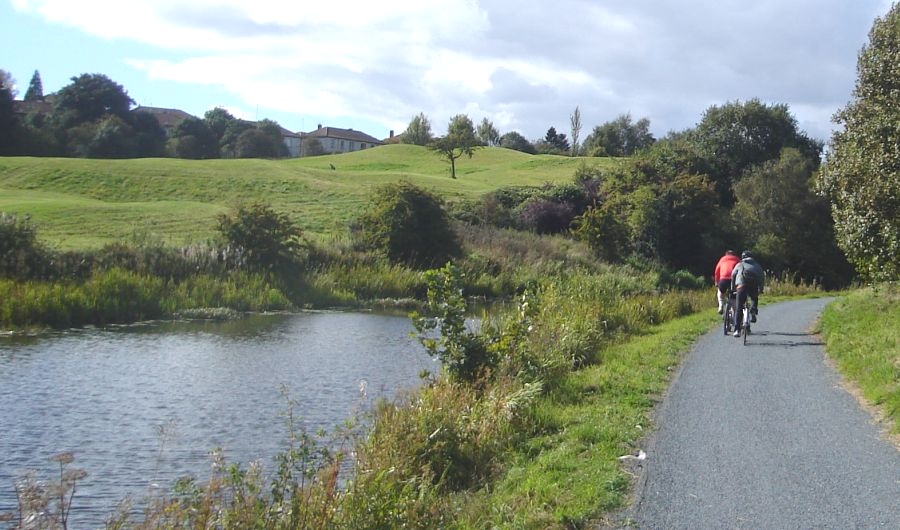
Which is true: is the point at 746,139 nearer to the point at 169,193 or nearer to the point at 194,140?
the point at 169,193

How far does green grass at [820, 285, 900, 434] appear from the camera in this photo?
12.2 m

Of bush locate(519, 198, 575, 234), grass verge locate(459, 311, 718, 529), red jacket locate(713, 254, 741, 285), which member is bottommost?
grass verge locate(459, 311, 718, 529)

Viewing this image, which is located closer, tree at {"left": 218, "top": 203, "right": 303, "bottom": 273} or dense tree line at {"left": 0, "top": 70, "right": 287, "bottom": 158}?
tree at {"left": 218, "top": 203, "right": 303, "bottom": 273}

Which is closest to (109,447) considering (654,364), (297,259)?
(654,364)

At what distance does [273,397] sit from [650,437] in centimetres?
736

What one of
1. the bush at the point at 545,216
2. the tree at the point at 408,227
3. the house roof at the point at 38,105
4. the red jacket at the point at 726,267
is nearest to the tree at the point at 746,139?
the bush at the point at 545,216

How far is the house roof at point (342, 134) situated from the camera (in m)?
166

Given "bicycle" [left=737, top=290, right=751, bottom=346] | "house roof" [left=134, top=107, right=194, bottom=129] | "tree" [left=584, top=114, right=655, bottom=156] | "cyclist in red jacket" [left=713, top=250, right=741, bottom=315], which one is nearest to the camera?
"bicycle" [left=737, top=290, right=751, bottom=346]

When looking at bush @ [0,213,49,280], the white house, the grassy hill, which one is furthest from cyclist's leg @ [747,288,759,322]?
the white house

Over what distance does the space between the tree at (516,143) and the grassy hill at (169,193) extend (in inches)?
2178

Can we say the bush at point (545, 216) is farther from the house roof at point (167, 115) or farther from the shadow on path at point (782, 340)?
the house roof at point (167, 115)

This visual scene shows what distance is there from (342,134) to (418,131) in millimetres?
35243

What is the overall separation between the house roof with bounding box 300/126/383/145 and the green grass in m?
145

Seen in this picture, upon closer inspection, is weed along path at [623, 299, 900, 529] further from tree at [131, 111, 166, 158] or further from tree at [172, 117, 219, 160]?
tree at [172, 117, 219, 160]
